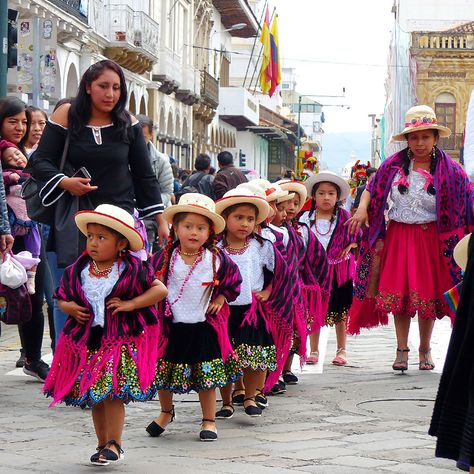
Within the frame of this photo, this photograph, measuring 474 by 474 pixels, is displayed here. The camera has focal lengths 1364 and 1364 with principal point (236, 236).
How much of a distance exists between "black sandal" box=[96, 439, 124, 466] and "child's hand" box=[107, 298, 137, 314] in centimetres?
59

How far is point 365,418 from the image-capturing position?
7789mm

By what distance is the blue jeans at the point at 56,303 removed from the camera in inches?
321

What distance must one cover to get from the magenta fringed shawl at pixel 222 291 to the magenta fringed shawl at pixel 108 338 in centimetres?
76

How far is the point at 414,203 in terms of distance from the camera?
995 centimetres

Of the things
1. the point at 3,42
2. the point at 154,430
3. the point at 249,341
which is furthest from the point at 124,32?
the point at 154,430

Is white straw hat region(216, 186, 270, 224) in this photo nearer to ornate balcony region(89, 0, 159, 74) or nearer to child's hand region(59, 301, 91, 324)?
child's hand region(59, 301, 91, 324)

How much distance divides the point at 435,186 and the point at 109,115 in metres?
3.01

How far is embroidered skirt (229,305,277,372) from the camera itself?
7.91 m

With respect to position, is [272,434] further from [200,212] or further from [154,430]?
[200,212]

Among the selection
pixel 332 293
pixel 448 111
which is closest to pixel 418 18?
pixel 448 111

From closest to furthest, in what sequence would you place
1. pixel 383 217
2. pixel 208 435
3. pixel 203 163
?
pixel 208 435 < pixel 383 217 < pixel 203 163

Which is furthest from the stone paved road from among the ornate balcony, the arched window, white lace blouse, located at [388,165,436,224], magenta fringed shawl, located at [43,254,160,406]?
the arched window

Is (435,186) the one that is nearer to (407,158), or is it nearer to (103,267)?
(407,158)

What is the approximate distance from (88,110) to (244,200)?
102 cm
